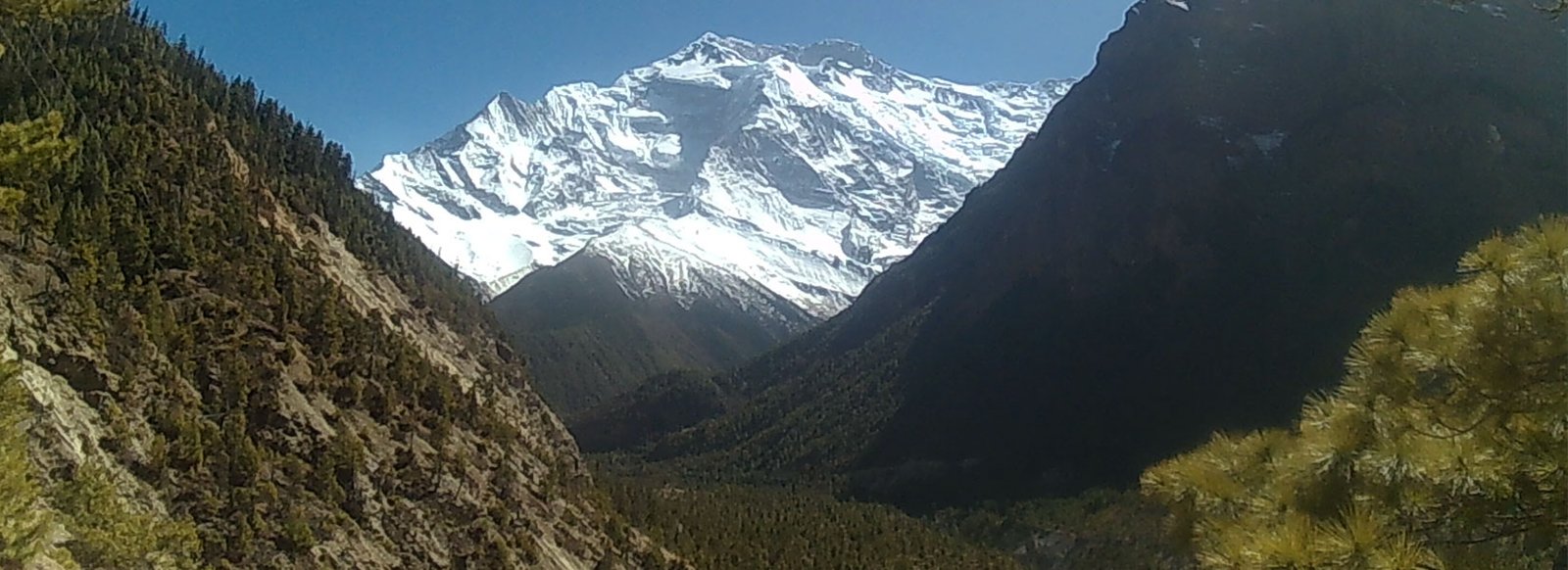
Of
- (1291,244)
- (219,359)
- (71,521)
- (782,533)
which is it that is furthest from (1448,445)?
(1291,244)

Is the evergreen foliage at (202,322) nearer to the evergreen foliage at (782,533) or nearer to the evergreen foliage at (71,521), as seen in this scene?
the evergreen foliage at (71,521)

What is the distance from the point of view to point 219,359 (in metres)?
36.0

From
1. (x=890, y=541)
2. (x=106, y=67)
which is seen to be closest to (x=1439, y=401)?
(x=106, y=67)

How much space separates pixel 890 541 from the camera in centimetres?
11300

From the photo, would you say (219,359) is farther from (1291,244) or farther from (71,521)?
(1291,244)

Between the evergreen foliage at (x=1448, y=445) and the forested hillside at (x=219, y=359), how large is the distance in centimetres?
1510

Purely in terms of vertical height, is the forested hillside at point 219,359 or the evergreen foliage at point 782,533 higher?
the forested hillside at point 219,359

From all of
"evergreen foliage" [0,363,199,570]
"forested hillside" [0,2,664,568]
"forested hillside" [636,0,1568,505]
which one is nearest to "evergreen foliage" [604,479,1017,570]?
"forested hillside" [0,2,664,568]

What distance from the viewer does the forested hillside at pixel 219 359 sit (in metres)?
27.7

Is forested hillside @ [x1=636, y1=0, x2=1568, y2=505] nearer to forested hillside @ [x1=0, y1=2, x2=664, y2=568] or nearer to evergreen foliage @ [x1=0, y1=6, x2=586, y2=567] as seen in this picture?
forested hillside @ [x1=0, y1=2, x2=664, y2=568]

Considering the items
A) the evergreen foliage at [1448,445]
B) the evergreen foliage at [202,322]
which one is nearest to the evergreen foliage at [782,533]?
the evergreen foliage at [202,322]

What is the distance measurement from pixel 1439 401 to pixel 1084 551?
120 meters

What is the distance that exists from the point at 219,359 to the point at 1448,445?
38.5 metres

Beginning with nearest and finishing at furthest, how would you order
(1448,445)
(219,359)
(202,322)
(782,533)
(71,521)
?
(1448,445) < (71,521) < (219,359) < (202,322) < (782,533)
